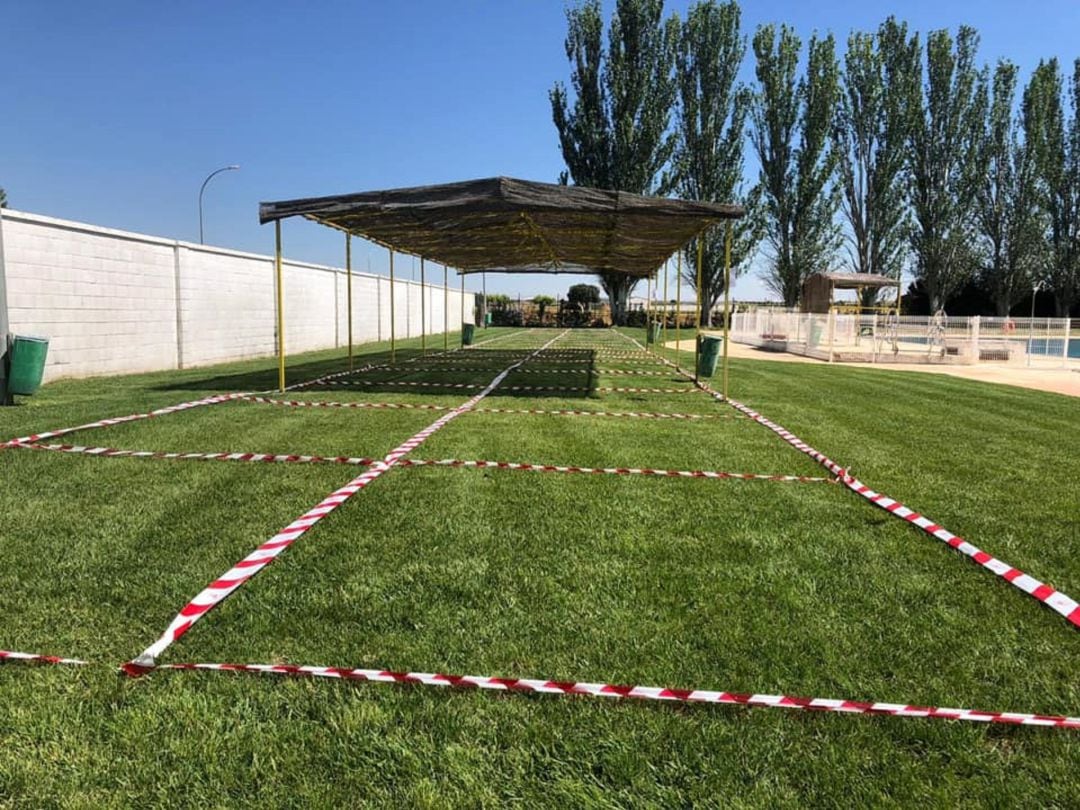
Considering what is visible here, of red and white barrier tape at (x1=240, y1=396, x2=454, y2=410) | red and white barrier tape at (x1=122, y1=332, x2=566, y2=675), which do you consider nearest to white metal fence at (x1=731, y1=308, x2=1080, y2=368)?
red and white barrier tape at (x1=240, y1=396, x2=454, y2=410)

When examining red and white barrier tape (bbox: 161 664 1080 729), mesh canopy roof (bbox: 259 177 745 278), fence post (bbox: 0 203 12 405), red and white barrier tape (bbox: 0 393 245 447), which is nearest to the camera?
red and white barrier tape (bbox: 161 664 1080 729)

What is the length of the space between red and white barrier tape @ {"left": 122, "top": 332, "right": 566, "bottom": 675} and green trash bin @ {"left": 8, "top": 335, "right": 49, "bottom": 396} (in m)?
5.79

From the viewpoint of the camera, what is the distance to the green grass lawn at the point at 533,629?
205cm

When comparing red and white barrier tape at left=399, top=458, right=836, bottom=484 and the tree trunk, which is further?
the tree trunk

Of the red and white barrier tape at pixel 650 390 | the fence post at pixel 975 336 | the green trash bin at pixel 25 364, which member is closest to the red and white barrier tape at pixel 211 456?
the green trash bin at pixel 25 364

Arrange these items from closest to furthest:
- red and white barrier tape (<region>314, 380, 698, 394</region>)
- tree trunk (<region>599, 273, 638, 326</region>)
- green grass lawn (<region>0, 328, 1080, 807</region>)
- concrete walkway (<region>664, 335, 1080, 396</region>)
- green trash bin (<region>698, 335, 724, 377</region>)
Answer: green grass lawn (<region>0, 328, 1080, 807</region>)
red and white barrier tape (<region>314, 380, 698, 394</region>)
green trash bin (<region>698, 335, 724, 377</region>)
concrete walkway (<region>664, 335, 1080, 396</region>)
tree trunk (<region>599, 273, 638, 326</region>)

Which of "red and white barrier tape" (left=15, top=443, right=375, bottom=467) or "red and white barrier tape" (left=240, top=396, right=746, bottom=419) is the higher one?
"red and white barrier tape" (left=240, top=396, right=746, bottom=419)

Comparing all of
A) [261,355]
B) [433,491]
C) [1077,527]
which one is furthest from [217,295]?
[1077,527]

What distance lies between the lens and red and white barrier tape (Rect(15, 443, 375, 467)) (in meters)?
5.92

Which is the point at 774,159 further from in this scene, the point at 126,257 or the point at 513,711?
the point at 513,711

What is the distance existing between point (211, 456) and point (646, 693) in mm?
4858

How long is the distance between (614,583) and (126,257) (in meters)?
12.7

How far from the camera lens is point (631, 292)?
→ 157ft

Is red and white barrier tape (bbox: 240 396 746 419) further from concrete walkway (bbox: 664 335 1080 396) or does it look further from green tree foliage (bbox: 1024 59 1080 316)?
green tree foliage (bbox: 1024 59 1080 316)
